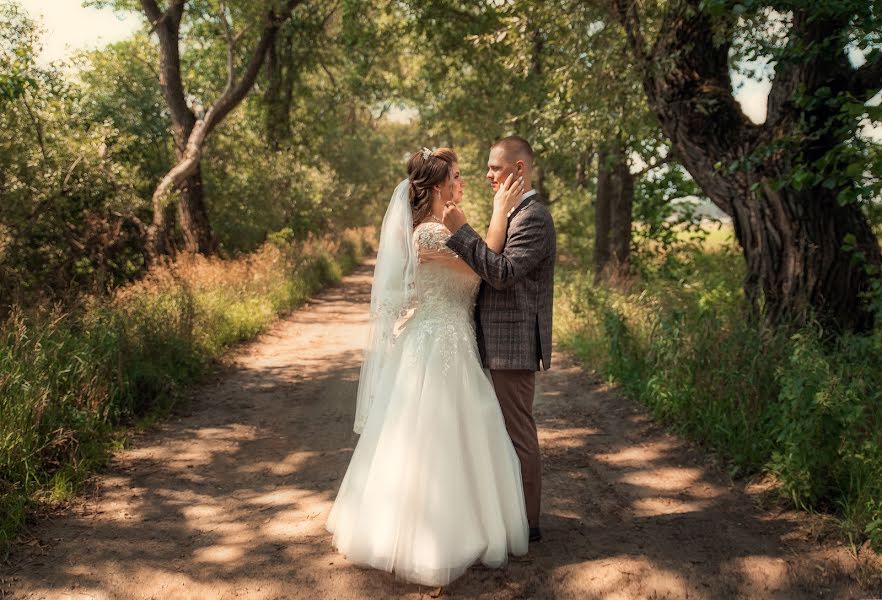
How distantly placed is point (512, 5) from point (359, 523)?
869 cm

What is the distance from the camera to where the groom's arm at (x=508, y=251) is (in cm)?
370

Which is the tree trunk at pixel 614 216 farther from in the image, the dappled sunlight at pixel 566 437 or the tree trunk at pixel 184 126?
the tree trunk at pixel 184 126

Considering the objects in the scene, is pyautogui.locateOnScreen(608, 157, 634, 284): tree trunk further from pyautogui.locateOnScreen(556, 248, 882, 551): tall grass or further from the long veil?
the long veil

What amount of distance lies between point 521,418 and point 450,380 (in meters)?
0.52

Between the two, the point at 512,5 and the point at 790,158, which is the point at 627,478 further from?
the point at 512,5

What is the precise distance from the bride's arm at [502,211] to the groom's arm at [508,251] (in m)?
0.05

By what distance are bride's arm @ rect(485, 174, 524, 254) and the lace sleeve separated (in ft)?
0.76

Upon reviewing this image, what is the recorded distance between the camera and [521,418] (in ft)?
13.4

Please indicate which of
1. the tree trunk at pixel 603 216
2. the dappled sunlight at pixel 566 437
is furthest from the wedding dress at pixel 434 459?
the tree trunk at pixel 603 216

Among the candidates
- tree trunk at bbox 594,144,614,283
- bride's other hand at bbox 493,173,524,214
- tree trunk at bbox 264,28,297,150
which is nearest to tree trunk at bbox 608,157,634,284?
tree trunk at bbox 594,144,614,283

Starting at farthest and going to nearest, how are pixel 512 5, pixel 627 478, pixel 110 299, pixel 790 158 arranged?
pixel 512 5 < pixel 110 299 < pixel 790 158 < pixel 627 478

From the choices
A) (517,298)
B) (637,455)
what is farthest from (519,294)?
(637,455)

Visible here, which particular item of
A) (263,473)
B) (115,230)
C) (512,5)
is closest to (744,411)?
(263,473)

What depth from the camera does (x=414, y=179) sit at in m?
3.92
